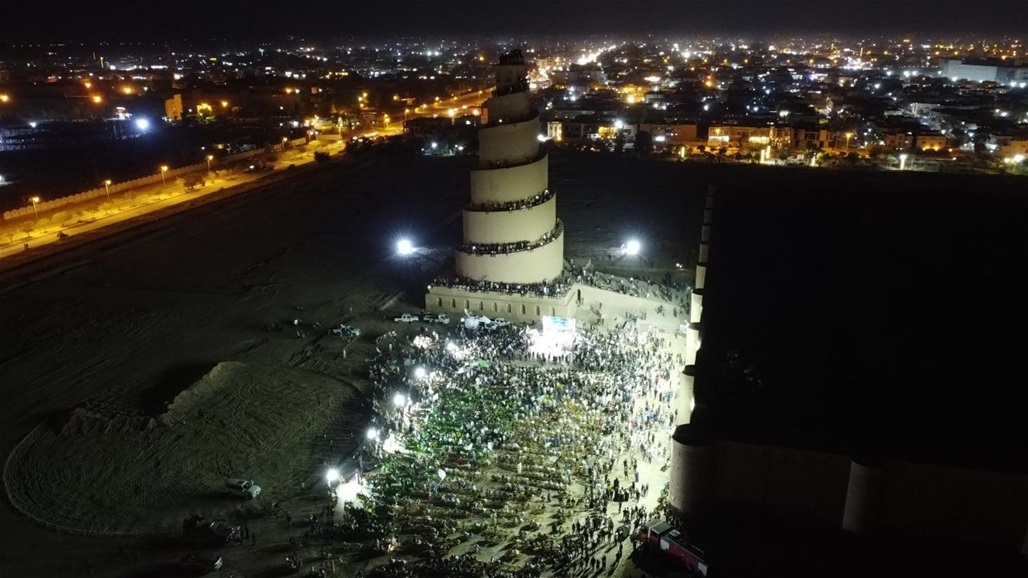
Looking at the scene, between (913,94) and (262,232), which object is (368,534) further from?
(913,94)

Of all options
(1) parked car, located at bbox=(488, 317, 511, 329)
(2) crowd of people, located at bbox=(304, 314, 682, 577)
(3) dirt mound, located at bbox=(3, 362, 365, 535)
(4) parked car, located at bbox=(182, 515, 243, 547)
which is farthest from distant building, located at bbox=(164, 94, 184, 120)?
(4) parked car, located at bbox=(182, 515, 243, 547)

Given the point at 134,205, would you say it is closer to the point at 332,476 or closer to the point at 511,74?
the point at 511,74

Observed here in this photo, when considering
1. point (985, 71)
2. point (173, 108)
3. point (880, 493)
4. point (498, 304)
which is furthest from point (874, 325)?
point (985, 71)

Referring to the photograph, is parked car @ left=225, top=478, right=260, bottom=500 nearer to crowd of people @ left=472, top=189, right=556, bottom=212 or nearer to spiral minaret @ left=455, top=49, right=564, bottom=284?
spiral minaret @ left=455, top=49, right=564, bottom=284

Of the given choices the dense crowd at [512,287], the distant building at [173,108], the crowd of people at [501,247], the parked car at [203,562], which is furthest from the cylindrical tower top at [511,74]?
the distant building at [173,108]

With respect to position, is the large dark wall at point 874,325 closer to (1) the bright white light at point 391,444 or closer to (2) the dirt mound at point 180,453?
(1) the bright white light at point 391,444
